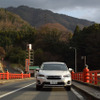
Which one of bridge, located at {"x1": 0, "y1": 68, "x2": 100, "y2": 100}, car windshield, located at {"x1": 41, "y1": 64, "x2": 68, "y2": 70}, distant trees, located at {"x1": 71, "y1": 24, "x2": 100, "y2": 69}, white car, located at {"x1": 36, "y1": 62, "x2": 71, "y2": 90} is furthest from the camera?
distant trees, located at {"x1": 71, "y1": 24, "x2": 100, "y2": 69}

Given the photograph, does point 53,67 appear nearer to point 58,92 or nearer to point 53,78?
point 53,78

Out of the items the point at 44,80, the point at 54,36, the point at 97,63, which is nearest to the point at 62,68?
the point at 44,80

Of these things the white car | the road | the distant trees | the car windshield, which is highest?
the distant trees

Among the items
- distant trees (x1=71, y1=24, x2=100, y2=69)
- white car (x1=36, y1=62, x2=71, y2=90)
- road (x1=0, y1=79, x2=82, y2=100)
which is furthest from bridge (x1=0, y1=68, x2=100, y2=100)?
distant trees (x1=71, y1=24, x2=100, y2=69)

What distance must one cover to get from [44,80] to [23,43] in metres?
121

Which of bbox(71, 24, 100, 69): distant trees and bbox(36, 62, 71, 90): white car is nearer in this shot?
bbox(36, 62, 71, 90): white car

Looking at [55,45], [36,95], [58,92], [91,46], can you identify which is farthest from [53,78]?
[55,45]

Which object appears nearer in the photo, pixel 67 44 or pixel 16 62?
pixel 67 44

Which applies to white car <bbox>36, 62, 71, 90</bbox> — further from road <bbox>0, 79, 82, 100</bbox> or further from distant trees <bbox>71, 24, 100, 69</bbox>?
distant trees <bbox>71, 24, 100, 69</bbox>

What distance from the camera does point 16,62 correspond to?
125000 mm

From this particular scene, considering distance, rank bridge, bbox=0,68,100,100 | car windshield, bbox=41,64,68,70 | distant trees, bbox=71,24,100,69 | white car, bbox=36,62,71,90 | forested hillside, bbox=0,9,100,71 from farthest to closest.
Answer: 1. forested hillside, bbox=0,9,100,71
2. distant trees, bbox=71,24,100,69
3. car windshield, bbox=41,64,68,70
4. white car, bbox=36,62,71,90
5. bridge, bbox=0,68,100,100

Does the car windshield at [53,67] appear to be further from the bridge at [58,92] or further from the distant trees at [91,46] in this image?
the distant trees at [91,46]

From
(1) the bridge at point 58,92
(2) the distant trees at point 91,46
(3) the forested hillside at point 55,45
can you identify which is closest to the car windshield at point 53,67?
(1) the bridge at point 58,92

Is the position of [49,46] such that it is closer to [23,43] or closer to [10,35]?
[23,43]
